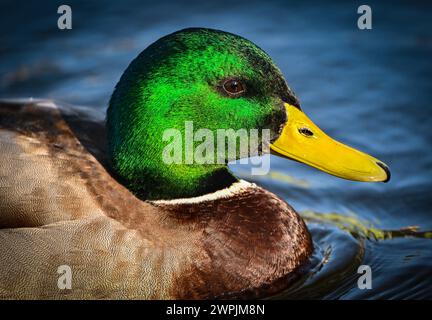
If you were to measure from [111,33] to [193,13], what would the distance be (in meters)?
0.88

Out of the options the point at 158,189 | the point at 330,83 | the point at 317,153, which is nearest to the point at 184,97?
the point at 158,189

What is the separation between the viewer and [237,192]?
17.5 ft

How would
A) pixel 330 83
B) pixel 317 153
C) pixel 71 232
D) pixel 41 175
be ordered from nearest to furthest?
pixel 71 232
pixel 41 175
pixel 317 153
pixel 330 83

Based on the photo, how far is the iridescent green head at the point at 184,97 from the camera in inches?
191

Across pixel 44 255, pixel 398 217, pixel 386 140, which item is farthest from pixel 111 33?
pixel 44 255

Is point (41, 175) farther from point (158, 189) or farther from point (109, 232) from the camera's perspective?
point (158, 189)

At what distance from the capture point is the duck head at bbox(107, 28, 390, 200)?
486cm

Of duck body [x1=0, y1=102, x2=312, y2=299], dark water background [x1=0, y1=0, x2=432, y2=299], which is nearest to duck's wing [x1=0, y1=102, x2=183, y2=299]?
duck body [x1=0, y1=102, x2=312, y2=299]

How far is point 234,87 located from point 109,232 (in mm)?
1084

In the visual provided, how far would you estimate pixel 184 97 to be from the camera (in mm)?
4887

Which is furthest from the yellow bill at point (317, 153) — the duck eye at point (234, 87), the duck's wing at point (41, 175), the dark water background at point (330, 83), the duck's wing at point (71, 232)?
the duck's wing at point (41, 175)

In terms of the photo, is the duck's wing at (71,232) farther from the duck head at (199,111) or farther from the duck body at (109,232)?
the duck head at (199,111)

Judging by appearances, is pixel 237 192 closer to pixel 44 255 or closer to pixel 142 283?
pixel 142 283

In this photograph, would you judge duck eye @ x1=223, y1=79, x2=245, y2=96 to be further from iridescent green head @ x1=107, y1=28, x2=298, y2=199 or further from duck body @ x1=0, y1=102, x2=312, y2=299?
duck body @ x1=0, y1=102, x2=312, y2=299
